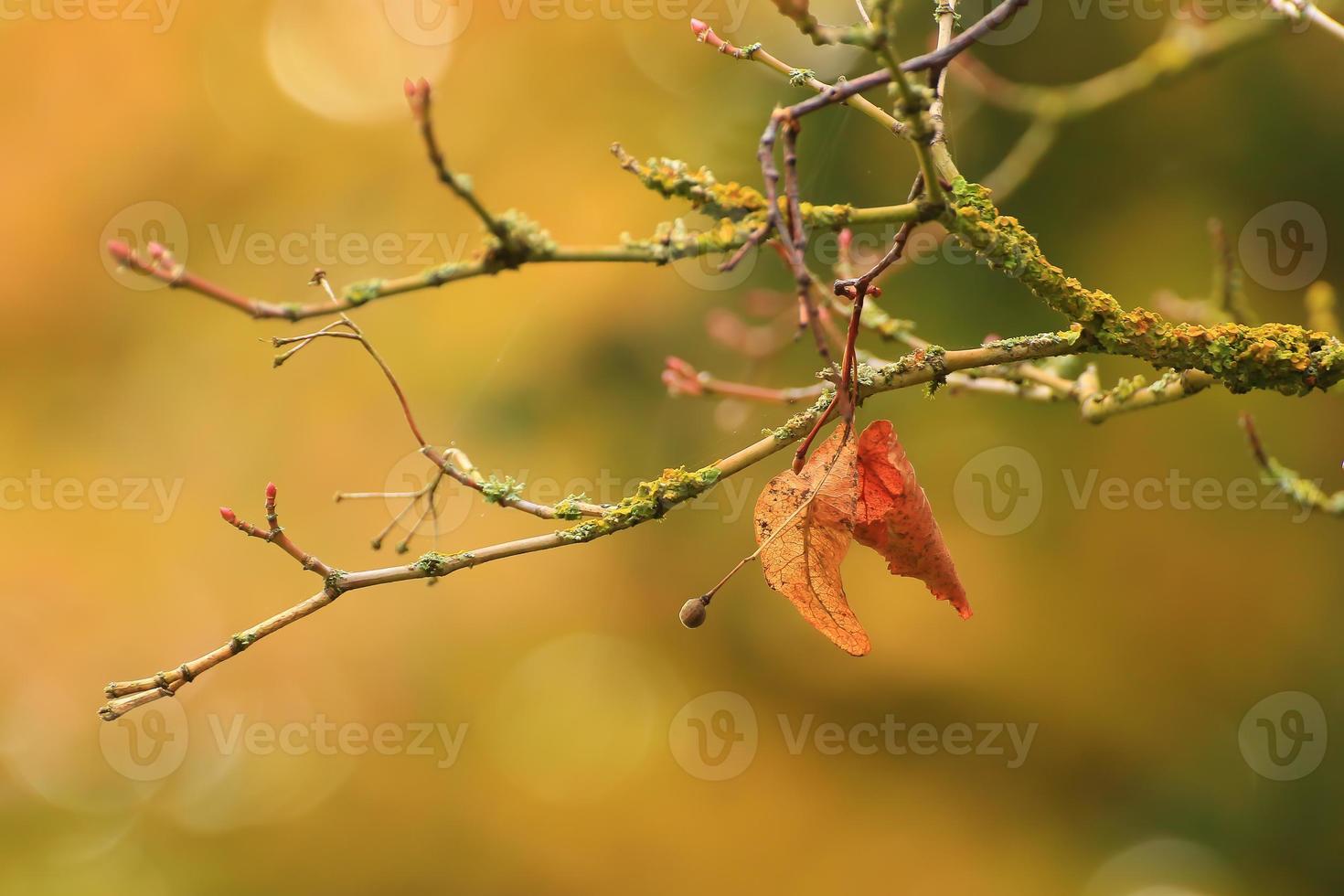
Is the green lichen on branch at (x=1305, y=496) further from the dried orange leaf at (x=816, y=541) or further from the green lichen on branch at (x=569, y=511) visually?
the green lichen on branch at (x=569, y=511)

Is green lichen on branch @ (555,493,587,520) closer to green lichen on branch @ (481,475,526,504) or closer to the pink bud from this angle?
green lichen on branch @ (481,475,526,504)

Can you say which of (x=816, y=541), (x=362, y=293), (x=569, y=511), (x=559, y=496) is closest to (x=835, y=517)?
(x=816, y=541)

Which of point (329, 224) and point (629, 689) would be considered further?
point (329, 224)

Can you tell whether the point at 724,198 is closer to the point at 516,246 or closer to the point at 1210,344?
the point at 516,246

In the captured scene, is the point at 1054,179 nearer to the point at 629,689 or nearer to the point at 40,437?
the point at 629,689

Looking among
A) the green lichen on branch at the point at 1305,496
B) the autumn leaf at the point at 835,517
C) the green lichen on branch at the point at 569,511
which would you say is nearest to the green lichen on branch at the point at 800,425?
the autumn leaf at the point at 835,517

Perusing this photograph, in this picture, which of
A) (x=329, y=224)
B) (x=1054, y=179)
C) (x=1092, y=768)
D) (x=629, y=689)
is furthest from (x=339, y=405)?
(x=1092, y=768)

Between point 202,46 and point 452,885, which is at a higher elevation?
point 202,46
